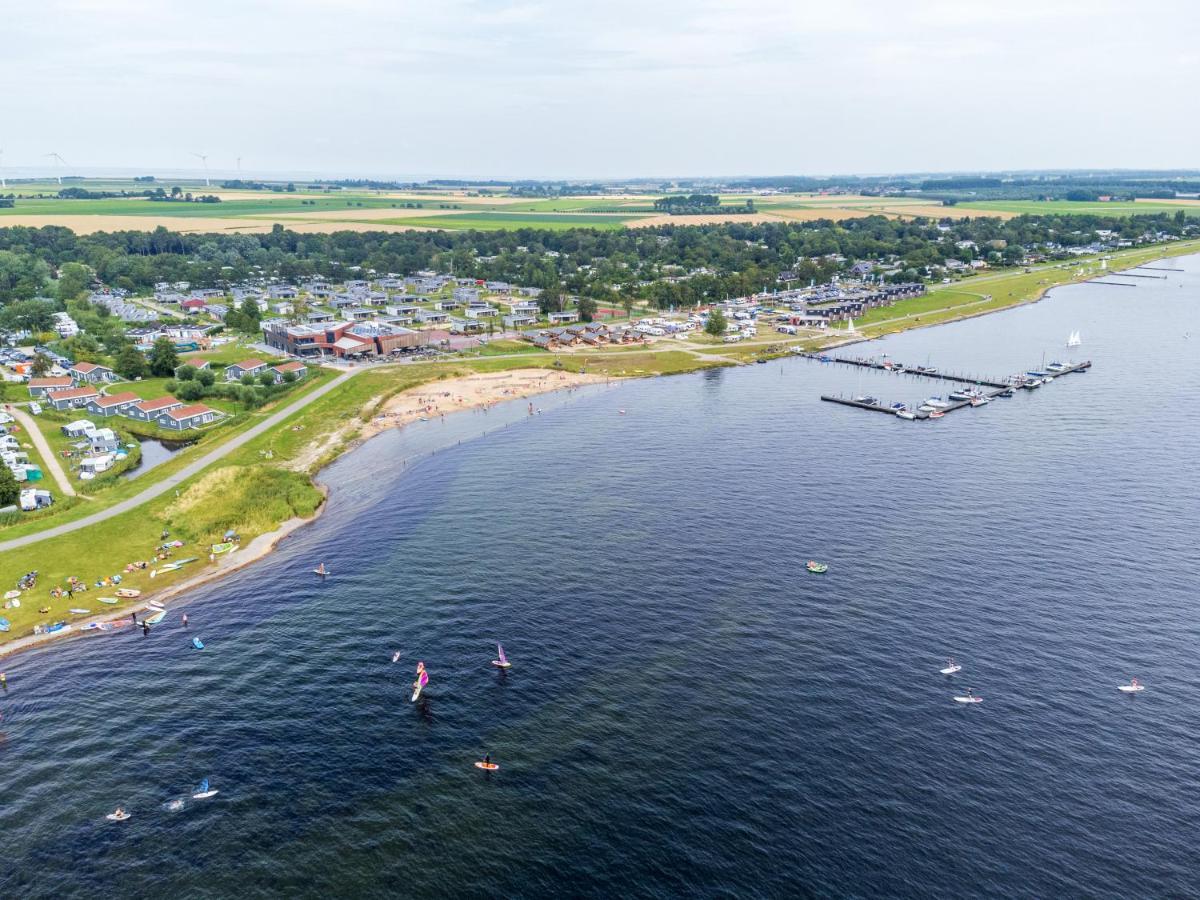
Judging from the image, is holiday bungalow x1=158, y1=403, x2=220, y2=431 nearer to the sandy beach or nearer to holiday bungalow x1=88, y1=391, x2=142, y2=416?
holiday bungalow x1=88, y1=391, x2=142, y2=416

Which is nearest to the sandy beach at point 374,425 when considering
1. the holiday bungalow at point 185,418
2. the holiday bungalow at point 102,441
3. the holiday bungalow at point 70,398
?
the holiday bungalow at point 185,418

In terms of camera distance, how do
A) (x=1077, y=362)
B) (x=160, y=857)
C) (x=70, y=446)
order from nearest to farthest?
(x=160, y=857) → (x=70, y=446) → (x=1077, y=362)

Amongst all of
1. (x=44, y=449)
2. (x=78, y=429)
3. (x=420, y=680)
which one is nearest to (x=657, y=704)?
(x=420, y=680)

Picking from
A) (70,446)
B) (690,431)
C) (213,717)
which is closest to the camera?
(213,717)

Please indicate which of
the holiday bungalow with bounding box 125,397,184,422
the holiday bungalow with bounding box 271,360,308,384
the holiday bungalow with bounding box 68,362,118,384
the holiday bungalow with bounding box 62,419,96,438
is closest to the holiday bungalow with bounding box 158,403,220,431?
the holiday bungalow with bounding box 125,397,184,422

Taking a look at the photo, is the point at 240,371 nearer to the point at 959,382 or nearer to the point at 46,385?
the point at 46,385

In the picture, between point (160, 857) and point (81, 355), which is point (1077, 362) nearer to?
point (160, 857)

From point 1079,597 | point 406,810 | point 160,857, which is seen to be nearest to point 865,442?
point 1079,597
